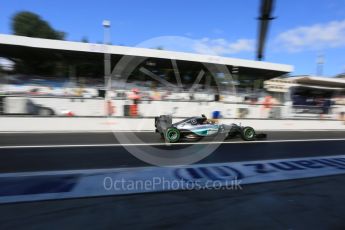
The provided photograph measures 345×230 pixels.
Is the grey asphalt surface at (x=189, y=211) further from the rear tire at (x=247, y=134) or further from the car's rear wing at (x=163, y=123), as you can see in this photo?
the rear tire at (x=247, y=134)

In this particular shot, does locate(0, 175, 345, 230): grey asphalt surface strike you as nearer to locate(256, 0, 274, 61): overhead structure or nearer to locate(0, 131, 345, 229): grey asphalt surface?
locate(0, 131, 345, 229): grey asphalt surface

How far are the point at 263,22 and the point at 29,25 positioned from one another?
35.2m

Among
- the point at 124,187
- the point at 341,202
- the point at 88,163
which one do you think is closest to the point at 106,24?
the point at 88,163

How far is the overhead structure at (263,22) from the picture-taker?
914 inches

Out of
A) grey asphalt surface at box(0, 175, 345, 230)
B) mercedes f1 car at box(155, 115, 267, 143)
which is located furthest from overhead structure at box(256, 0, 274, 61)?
grey asphalt surface at box(0, 175, 345, 230)

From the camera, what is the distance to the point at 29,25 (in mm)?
47094

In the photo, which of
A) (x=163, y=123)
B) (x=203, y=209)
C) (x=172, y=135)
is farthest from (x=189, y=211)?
(x=163, y=123)

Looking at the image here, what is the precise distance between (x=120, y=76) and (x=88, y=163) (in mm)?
12861

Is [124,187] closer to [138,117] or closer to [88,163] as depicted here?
[88,163]

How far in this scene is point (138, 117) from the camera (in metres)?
15.7

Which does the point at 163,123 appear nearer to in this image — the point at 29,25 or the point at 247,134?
the point at 247,134

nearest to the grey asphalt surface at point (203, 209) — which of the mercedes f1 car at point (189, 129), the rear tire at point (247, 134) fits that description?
the mercedes f1 car at point (189, 129)

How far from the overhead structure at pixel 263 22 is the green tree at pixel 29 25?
31990mm

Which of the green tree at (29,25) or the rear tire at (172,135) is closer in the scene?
the rear tire at (172,135)
